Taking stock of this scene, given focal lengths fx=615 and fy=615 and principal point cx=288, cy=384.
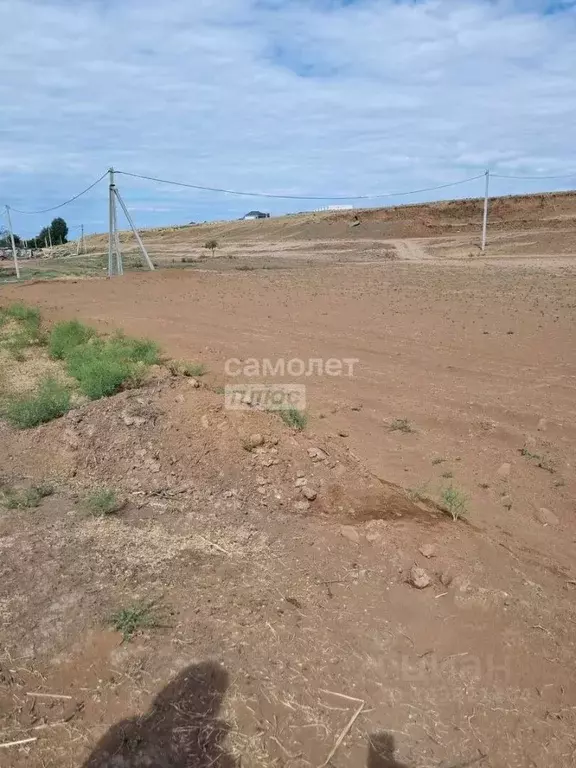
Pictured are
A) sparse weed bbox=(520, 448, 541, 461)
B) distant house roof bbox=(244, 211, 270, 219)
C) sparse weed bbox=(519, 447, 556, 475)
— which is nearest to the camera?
sparse weed bbox=(519, 447, 556, 475)

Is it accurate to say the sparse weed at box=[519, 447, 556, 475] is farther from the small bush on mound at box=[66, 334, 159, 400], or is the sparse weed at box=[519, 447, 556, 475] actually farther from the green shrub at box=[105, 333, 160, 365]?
the green shrub at box=[105, 333, 160, 365]

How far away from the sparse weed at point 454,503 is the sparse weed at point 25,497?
9.67 ft

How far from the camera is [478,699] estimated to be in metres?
2.86

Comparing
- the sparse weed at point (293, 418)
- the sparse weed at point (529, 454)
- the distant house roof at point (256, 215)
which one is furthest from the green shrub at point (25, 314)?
the distant house roof at point (256, 215)

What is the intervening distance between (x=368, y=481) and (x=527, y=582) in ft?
4.89

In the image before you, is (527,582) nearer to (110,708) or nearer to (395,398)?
(110,708)

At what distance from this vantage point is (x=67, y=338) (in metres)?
Answer: 9.96

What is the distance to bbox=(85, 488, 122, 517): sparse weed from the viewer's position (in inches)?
168

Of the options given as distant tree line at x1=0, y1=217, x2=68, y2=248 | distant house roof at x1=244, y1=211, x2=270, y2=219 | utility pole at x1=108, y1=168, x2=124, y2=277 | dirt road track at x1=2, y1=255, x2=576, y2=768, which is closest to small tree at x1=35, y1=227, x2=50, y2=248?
distant tree line at x1=0, y1=217, x2=68, y2=248

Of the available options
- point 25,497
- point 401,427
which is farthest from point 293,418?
point 25,497

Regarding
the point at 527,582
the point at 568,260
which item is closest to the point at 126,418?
the point at 527,582

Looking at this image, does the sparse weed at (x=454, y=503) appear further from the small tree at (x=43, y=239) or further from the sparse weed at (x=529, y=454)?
the small tree at (x=43, y=239)

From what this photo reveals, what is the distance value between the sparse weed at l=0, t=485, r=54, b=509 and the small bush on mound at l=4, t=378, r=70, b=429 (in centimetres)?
150

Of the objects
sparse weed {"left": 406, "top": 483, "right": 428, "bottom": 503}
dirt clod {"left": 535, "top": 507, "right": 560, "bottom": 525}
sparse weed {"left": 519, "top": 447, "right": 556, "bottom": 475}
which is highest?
sparse weed {"left": 406, "top": 483, "right": 428, "bottom": 503}
